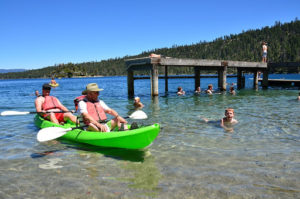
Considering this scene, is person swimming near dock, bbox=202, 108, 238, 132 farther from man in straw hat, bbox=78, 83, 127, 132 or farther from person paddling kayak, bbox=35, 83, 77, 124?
person paddling kayak, bbox=35, 83, 77, 124

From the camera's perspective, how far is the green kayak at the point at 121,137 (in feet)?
17.4

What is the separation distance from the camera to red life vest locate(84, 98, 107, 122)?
659cm

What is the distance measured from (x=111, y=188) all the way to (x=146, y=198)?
71cm

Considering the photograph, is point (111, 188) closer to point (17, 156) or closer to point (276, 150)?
point (17, 156)

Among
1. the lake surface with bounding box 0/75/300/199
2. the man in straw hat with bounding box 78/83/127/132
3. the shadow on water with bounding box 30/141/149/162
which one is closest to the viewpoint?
the lake surface with bounding box 0/75/300/199

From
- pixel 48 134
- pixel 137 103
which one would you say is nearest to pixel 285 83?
pixel 137 103

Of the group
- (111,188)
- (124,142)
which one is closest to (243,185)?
(111,188)

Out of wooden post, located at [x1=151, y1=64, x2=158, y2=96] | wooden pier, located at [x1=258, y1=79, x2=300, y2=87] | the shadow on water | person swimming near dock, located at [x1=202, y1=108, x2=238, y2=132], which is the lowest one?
the shadow on water

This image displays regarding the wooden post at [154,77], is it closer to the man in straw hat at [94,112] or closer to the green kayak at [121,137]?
the man in straw hat at [94,112]

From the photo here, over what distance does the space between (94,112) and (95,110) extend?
6 cm

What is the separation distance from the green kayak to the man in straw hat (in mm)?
265

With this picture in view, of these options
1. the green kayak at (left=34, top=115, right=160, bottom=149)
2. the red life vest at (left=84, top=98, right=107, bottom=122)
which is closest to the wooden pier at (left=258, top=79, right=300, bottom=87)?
the red life vest at (left=84, top=98, right=107, bottom=122)

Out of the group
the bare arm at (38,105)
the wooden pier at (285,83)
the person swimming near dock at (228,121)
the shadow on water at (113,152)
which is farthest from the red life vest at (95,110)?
the wooden pier at (285,83)

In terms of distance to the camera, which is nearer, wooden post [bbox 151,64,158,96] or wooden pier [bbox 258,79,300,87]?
wooden post [bbox 151,64,158,96]
